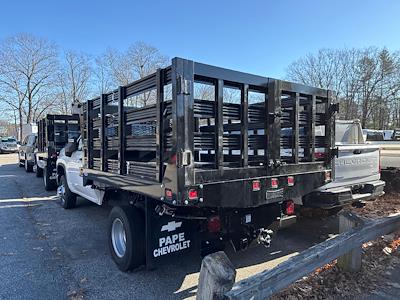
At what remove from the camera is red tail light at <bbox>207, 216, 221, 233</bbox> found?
3750 millimetres

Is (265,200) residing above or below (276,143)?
below

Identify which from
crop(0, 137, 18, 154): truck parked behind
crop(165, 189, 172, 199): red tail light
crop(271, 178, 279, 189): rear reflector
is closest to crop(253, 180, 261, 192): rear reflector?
crop(271, 178, 279, 189): rear reflector

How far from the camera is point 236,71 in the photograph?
3.56 metres

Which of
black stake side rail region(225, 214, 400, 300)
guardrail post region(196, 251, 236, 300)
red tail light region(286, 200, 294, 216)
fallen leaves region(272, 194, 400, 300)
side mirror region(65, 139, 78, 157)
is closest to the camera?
guardrail post region(196, 251, 236, 300)

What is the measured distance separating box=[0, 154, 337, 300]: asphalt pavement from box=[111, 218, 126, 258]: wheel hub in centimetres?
23

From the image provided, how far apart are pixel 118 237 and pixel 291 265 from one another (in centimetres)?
245

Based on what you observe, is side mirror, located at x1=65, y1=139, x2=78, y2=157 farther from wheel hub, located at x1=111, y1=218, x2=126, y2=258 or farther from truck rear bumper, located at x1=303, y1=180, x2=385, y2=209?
truck rear bumper, located at x1=303, y1=180, x2=385, y2=209

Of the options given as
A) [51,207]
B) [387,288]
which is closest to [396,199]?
Result: [387,288]

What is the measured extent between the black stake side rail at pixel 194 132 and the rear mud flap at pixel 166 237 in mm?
445

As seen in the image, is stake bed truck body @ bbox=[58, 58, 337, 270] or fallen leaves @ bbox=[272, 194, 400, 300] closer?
stake bed truck body @ bbox=[58, 58, 337, 270]

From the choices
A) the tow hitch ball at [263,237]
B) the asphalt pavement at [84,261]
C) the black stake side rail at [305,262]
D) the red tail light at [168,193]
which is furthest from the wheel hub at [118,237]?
the black stake side rail at [305,262]

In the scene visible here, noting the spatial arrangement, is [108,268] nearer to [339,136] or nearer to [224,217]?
[224,217]

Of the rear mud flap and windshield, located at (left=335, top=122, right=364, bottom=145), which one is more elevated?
windshield, located at (left=335, top=122, right=364, bottom=145)

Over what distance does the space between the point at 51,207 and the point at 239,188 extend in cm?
660
